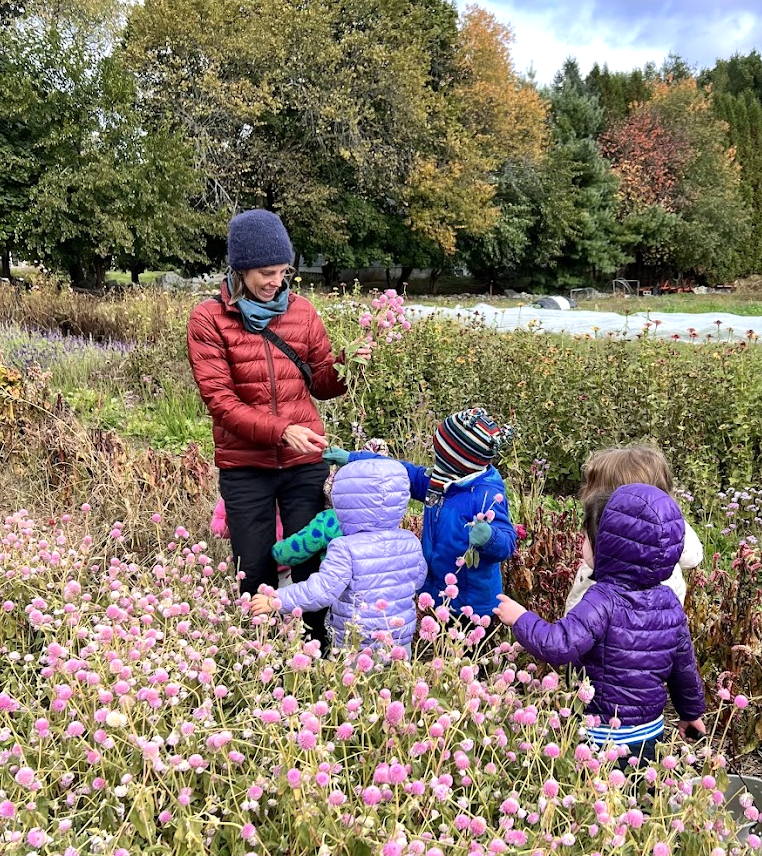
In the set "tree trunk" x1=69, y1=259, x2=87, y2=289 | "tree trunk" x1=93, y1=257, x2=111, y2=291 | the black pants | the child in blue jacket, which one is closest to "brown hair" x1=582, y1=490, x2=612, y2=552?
the child in blue jacket

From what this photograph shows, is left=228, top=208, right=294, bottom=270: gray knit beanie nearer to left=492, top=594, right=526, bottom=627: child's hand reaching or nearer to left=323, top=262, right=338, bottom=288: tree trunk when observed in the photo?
left=492, top=594, right=526, bottom=627: child's hand reaching

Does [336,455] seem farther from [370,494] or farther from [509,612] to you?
[509,612]

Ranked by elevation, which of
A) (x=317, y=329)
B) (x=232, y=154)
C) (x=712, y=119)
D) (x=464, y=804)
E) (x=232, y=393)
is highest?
(x=712, y=119)

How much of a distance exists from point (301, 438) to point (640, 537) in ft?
3.93

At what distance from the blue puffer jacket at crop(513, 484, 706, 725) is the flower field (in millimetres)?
115

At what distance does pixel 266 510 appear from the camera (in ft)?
9.19

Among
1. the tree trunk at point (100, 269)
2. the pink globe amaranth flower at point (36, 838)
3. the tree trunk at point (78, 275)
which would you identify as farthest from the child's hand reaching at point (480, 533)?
the tree trunk at point (78, 275)

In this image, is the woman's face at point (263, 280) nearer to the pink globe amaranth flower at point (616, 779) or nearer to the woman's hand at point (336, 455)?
the woman's hand at point (336, 455)

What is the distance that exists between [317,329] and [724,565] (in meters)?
2.29

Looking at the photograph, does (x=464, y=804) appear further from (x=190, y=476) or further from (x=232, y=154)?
(x=232, y=154)

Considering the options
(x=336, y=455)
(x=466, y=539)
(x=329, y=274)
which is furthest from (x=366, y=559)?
(x=329, y=274)

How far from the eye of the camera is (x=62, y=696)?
1578mm

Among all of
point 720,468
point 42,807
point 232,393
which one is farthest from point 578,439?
point 42,807

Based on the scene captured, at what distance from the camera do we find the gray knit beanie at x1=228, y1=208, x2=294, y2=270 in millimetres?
2562
